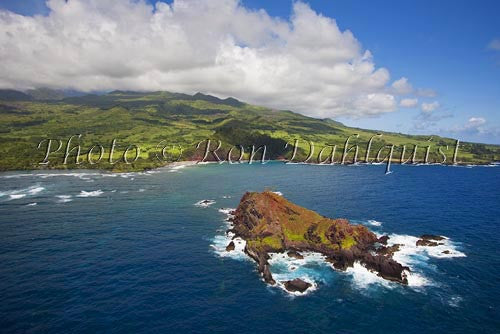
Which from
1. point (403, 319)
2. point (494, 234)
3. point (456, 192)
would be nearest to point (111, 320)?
point (403, 319)

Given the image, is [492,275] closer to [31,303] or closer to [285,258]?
[285,258]

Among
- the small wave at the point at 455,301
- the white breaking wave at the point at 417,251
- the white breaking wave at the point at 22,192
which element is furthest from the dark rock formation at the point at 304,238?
the white breaking wave at the point at 22,192

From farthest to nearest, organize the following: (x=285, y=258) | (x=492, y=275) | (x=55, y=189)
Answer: (x=55, y=189)
(x=285, y=258)
(x=492, y=275)

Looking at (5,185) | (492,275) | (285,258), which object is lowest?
(5,185)

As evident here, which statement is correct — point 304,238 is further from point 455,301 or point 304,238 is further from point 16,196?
point 16,196

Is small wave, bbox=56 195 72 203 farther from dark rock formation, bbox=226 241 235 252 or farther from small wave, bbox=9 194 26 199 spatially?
dark rock formation, bbox=226 241 235 252

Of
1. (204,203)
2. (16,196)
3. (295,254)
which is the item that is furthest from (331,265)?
(16,196)

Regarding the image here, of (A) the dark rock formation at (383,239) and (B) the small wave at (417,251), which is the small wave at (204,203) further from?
(B) the small wave at (417,251)
